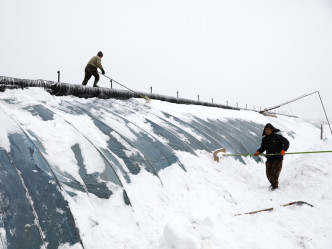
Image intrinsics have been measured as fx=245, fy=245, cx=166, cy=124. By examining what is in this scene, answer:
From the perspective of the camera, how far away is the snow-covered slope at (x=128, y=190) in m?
3.29

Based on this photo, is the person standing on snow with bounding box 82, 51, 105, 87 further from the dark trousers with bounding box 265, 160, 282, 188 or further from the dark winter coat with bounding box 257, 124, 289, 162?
the dark trousers with bounding box 265, 160, 282, 188

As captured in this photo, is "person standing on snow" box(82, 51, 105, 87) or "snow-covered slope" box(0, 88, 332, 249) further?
"person standing on snow" box(82, 51, 105, 87)

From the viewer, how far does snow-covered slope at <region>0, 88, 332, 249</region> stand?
3.29 m

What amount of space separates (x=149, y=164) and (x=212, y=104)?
52.0ft

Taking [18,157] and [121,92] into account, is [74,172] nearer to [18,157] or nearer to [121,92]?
[18,157]

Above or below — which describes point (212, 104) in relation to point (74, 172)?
above

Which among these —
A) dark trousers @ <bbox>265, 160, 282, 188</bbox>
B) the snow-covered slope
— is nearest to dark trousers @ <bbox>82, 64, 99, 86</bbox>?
the snow-covered slope

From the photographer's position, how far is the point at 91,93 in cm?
952

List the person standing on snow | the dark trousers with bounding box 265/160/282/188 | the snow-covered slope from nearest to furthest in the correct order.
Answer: the snow-covered slope, the dark trousers with bounding box 265/160/282/188, the person standing on snow

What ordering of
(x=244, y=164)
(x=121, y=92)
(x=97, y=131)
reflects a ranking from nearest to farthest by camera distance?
(x=97, y=131)
(x=244, y=164)
(x=121, y=92)

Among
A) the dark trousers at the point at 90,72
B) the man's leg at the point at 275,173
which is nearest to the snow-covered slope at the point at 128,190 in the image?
the man's leg at the point at 275,173

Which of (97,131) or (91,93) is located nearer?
(97,131)

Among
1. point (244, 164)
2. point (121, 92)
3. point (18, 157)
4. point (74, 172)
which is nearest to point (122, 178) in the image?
point (74, 172)

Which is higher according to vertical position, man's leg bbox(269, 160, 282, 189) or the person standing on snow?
the person standing on snow
